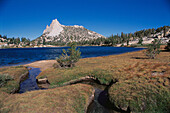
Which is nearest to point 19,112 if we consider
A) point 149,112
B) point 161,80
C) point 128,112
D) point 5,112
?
point 5,112

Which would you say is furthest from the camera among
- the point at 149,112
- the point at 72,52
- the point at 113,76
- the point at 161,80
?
the point at 72,52

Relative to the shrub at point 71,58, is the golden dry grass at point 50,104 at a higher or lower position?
lower

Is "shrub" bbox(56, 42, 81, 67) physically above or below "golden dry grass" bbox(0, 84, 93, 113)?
above

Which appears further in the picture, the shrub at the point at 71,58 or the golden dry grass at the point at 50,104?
the shrub at the point at 71,58

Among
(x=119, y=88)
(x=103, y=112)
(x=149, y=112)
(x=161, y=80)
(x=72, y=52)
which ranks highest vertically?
(x=72, y=52)

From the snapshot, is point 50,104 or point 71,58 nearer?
point 50,104

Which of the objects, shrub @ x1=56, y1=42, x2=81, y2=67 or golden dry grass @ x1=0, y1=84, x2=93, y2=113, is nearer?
golden dry grass @ x1=0, y1=84, x2=93, y2=113

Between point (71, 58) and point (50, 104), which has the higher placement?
point (71, 58)

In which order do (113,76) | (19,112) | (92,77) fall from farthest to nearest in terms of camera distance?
1. (92,77)
2. (113,76)
3. (19,112)

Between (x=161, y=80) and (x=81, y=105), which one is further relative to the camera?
(x=161, y=80)

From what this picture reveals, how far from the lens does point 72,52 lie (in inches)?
1141

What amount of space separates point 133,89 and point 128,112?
342cm

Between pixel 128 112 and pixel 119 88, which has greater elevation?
pixel 119 88

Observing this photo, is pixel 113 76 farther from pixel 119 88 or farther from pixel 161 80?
pixel 161 80
